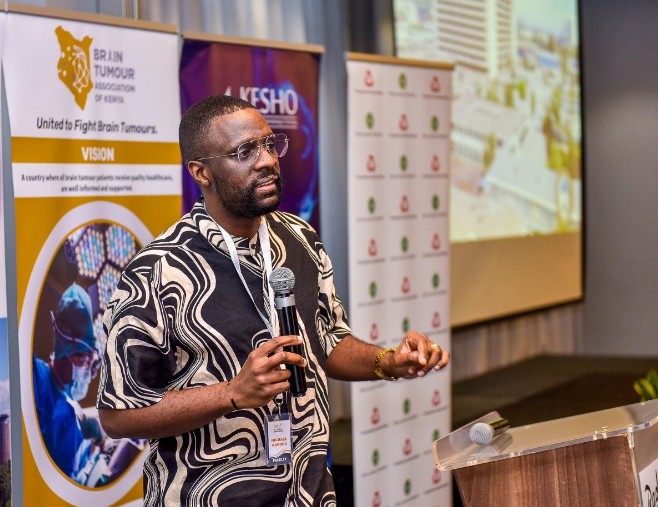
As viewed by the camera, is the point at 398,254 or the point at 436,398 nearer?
the point at 398,254

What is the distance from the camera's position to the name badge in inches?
83.8

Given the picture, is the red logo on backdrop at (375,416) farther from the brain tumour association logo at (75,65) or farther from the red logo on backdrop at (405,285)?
the brain tumour association logo at (75,65)

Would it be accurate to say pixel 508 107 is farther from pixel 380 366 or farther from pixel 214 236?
pixel 214 236

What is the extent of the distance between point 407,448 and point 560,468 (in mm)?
2724

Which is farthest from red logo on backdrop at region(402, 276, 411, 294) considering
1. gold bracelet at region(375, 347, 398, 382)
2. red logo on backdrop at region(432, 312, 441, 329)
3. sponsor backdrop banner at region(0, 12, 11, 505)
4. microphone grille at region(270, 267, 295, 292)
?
microphone grille at region(270, 267, 295, 292)

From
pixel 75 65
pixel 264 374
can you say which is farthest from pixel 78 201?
pixel 264 374

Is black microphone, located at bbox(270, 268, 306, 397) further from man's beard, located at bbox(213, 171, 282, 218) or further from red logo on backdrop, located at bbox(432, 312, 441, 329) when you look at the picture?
red logo on backdrop, located at bbox(432, 312, 441, 329)

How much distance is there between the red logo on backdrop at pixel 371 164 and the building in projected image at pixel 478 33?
2.84 meters

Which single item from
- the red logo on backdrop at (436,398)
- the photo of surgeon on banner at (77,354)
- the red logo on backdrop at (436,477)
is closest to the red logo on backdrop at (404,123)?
the red logo on backdrop at (436,398)

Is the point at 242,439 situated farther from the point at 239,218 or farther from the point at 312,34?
the point at 312,34

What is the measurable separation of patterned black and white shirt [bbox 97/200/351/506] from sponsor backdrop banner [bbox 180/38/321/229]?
167cm

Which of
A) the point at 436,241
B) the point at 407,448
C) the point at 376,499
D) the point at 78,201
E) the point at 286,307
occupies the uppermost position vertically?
the point at 78,201

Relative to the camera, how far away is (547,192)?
28.8ft

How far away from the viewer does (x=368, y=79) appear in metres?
4.58
